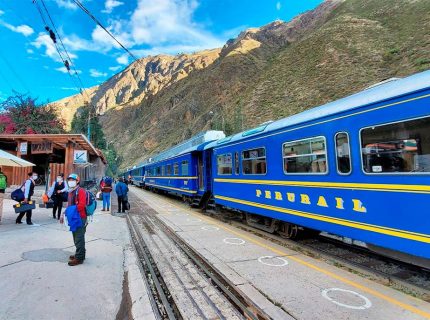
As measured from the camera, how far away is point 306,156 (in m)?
6.81

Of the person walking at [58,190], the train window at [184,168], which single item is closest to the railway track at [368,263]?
the person walking at [58,190]

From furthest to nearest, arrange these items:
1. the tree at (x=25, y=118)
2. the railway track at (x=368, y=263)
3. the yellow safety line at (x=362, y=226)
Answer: the tree at (x=25, y=118), the railway track at (x=368, y=263), the yellow safety line at (x=362, y=226)

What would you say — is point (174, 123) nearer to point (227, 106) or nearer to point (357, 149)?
point (227, 106)

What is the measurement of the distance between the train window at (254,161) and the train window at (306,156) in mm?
1069

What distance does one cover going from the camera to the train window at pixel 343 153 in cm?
562

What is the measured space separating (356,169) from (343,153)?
0.45 meters

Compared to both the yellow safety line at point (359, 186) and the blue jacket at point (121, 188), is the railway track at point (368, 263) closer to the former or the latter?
the yellow safety line at point (359, 186)

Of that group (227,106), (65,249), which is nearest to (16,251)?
(65,249)

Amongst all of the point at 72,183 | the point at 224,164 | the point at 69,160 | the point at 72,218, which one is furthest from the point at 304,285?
the point at 69,160

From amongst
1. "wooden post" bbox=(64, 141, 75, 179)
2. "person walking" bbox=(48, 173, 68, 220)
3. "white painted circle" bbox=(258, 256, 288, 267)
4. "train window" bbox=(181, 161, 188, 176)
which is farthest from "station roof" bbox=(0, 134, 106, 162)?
"white painted circle" bbox=(258, 256, 288, 267)

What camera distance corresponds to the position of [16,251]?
6.75 metres

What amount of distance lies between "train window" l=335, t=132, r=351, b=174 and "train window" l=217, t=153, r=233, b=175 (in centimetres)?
531

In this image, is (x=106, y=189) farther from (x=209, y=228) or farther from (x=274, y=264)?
(x=274, y=264)

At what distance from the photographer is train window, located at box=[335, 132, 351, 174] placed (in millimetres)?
5624
